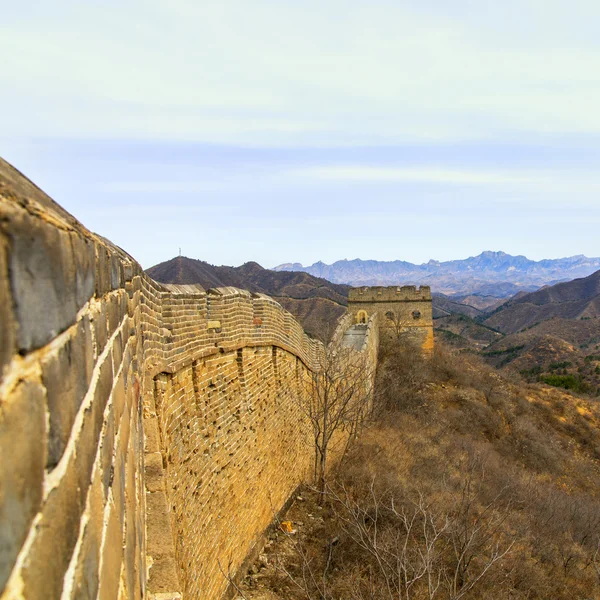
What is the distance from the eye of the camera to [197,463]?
539 cm

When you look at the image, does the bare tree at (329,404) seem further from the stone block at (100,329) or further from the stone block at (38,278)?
the stone block at (38,278)

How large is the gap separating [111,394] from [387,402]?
19.2m

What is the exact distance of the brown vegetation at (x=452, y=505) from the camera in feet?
23.6

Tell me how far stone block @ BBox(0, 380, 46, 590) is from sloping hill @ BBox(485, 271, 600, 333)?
107 m

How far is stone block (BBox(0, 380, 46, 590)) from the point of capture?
68cm

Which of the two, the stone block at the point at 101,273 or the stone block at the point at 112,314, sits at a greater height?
the stone block at the point at 101,273

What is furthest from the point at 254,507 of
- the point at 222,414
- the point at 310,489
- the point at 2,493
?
the point at 2,493

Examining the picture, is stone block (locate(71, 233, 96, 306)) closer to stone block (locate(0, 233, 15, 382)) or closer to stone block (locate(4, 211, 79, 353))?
stone block (locate(4, 211, 79, 353))

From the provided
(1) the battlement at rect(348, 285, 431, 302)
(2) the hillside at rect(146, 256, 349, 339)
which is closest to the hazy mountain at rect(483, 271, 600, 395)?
(1) the battlement at rect(348, 285, 431, 302)

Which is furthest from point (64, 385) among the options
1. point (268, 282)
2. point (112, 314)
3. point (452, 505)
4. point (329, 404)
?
point (268, 282)

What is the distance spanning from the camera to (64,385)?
962 millimetres

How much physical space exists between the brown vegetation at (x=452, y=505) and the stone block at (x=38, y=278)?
5.56m

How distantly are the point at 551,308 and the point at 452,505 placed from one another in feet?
420

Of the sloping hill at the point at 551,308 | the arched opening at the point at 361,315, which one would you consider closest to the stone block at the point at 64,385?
the arched opening at the point at 361,315
